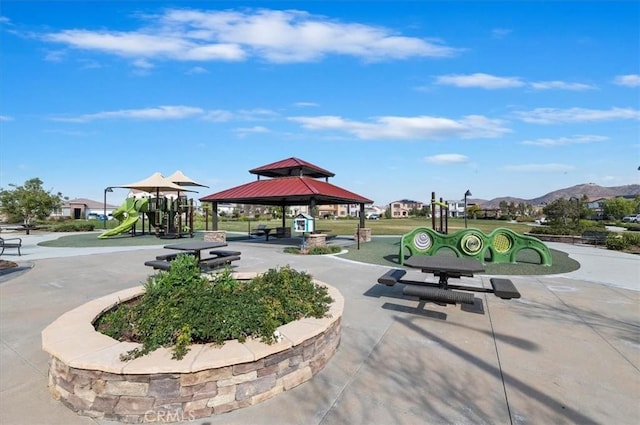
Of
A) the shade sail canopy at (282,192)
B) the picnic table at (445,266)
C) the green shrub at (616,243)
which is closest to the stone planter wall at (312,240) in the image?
the shade sail canopy at (282,192)

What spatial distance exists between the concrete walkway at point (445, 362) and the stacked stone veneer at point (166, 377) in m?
0.13

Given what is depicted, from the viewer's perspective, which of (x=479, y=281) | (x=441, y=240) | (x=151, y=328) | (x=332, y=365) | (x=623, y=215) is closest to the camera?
(x=151, y=328)

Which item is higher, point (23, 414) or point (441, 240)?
point (441, 240)

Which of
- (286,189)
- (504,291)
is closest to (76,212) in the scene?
(286,189)

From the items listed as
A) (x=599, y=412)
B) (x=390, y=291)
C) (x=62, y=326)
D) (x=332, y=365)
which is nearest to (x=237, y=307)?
(x=332, y=365)

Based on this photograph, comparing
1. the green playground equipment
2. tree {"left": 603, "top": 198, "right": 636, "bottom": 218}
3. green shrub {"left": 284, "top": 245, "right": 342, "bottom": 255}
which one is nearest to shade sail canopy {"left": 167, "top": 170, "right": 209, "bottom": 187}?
green shrub {"left": 284, "top": 245, "right": 342, "bottom": 255}

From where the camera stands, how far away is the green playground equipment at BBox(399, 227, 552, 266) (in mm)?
10625

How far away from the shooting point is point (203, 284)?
4.64m

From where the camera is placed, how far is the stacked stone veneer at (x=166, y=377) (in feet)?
9.18

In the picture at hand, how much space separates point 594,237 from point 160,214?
25.8 meters

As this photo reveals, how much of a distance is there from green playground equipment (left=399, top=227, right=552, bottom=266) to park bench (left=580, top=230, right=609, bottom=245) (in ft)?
29.7

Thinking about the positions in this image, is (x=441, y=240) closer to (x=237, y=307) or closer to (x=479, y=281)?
(x=479, y=281)

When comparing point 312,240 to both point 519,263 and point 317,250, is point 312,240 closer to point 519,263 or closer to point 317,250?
point 317,250

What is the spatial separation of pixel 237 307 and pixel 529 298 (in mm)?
6189
